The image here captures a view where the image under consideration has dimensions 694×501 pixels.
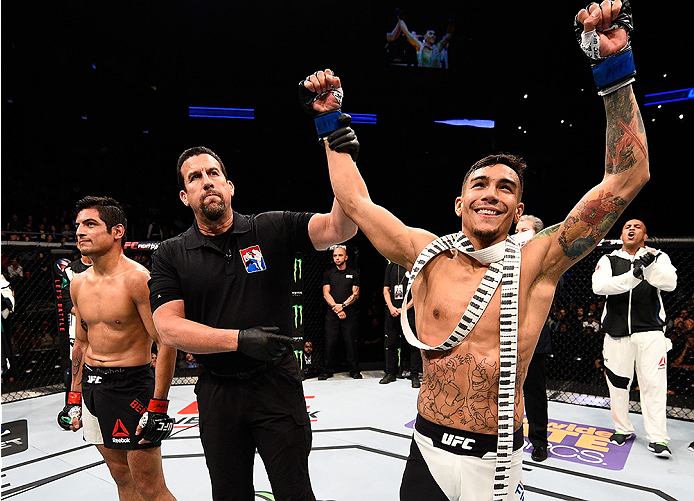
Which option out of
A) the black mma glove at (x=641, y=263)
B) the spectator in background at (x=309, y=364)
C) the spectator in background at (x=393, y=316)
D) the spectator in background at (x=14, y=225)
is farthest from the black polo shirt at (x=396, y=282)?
the spectator in background at (x=14, y=225)

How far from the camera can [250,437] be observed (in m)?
1.94

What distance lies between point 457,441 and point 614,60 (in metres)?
1.17

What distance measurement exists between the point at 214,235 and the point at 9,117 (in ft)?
35.8

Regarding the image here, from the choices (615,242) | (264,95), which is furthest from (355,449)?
(264,95)

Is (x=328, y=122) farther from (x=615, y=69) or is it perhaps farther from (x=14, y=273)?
(x=14, y=273)

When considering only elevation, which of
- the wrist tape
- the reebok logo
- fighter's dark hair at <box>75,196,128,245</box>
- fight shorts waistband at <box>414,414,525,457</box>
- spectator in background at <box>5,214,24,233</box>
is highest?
spectator in background at <box>5,214,24,233</box>

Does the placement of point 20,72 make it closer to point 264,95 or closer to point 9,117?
point 9,117

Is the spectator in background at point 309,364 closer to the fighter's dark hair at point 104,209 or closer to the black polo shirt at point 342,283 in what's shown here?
the black polo shirt at point 342,283

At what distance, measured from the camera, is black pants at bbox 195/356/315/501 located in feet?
6.14

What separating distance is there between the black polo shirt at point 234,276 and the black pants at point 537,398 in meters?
2.30

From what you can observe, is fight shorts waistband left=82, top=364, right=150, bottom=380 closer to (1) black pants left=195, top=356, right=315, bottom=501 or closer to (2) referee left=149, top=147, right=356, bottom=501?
(2) referee left=149, top=147, right=356, bottom=501

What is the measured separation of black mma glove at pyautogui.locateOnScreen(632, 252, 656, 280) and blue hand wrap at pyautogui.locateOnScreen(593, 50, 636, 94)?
289 centimetres

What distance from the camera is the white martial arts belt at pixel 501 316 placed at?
140cm

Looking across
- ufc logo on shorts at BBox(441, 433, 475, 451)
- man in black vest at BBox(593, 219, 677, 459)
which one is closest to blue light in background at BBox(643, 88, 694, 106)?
man in black vest at BBox(593, 219, 677, 459)
